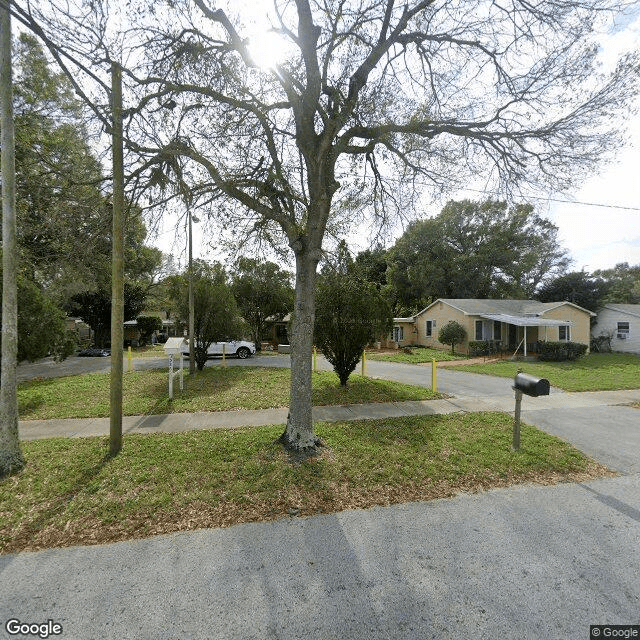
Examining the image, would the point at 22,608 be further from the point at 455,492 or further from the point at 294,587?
the point at 455,492

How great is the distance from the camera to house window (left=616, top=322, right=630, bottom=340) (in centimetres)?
2317

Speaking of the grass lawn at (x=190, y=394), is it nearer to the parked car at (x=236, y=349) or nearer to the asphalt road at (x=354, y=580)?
the asphalt road at (x=354, y=580)

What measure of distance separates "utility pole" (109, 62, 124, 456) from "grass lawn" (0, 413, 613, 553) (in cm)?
57

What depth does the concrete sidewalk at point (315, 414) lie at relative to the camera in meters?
6.13

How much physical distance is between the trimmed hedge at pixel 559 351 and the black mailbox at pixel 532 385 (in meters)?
16.9

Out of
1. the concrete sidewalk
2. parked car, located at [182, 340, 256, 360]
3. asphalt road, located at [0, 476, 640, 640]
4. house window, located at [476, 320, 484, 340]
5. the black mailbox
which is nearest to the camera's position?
asphalt road, located at [0, 476, 640, 640]

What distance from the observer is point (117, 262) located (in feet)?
15.6

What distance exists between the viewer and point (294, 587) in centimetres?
247

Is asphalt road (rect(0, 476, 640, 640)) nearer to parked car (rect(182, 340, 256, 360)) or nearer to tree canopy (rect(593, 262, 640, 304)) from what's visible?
parked car (rect(182, 340, 256, 360))

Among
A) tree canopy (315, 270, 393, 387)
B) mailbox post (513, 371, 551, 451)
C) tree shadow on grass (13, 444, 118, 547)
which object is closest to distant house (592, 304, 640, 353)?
tree canopy (315, 270, 393, 387)

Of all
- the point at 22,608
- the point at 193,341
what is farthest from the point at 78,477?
the point at 193,341

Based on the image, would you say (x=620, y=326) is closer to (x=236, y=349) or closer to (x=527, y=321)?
(x=527, y=321)

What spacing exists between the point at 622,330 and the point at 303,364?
28274 millimetres

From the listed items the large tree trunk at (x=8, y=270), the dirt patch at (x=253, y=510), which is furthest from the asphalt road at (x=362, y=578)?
the large tree trunk at (x=8, y=270)
